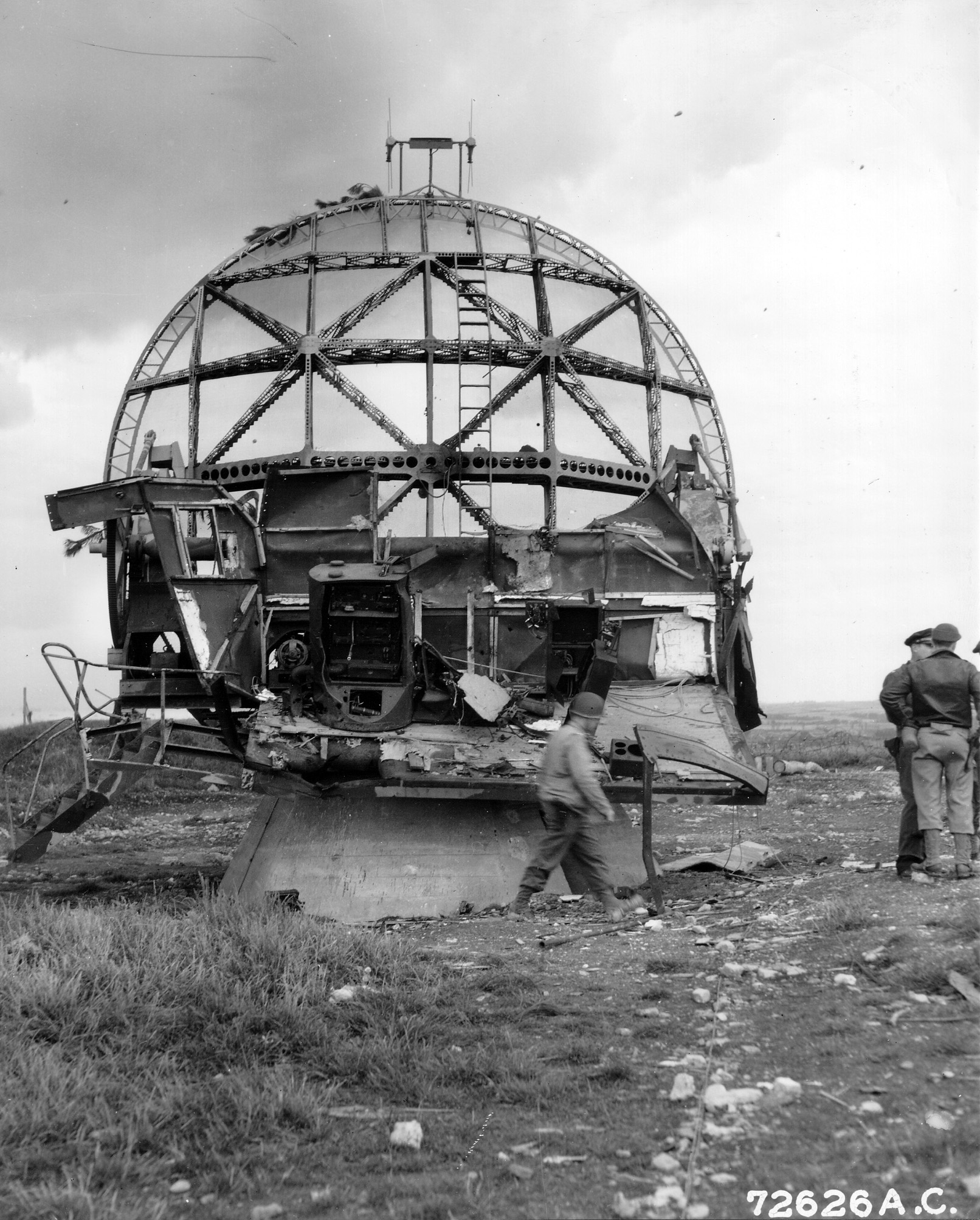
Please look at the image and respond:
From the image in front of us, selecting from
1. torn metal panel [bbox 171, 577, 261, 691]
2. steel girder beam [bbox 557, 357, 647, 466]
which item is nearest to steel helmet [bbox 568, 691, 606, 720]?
torn metal panel [bbox 171, 577, 261, 691]

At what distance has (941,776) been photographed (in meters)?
8.16

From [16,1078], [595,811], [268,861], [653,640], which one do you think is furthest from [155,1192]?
[653,640]

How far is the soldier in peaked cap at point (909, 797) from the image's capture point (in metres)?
8.22

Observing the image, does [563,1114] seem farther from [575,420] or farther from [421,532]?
[575,420]

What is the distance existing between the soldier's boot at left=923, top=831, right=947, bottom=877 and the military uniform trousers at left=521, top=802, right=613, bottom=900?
215cm

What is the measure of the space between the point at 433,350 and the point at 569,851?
771 cm

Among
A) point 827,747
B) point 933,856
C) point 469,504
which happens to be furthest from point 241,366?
point 827,747

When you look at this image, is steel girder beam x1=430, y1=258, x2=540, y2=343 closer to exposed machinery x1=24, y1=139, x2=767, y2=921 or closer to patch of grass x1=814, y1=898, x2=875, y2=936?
exposed machinery x1=24, y1=139, x2=767, y2=921

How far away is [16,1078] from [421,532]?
9.17 meters

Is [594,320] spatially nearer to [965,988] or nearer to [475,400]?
[475,400]

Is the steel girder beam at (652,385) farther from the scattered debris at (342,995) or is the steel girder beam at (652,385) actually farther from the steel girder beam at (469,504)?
the scattered debris at (342,995)

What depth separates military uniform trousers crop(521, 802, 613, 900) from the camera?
782 cm

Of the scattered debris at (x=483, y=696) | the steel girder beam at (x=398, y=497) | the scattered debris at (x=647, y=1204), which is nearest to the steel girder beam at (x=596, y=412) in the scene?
the steel girder beam at (x=398, y=497)

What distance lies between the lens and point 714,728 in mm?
10469
